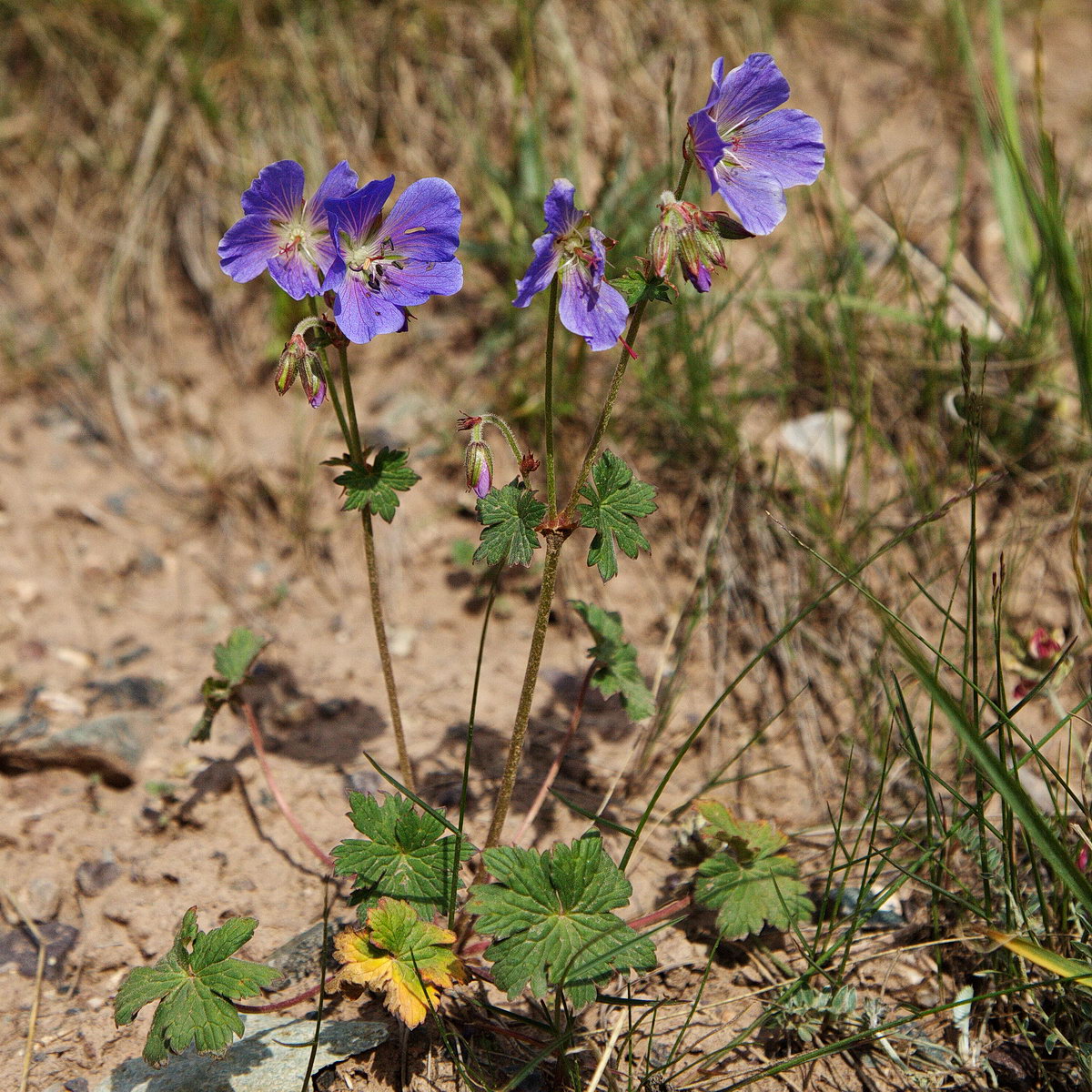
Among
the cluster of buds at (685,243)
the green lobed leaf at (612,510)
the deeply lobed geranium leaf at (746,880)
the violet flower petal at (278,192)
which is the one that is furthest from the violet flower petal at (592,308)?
the deeply lobed geranium leaf at (746,880)

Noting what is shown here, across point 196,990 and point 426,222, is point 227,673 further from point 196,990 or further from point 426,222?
point 426,222

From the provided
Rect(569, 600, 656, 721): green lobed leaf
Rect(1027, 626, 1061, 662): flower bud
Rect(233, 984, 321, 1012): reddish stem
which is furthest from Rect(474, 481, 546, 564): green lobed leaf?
Rect(1027, 626, 1061, 662): flower bud

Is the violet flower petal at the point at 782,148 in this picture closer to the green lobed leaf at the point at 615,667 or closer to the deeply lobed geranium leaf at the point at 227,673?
the green lobed leaf at the point at 615,667

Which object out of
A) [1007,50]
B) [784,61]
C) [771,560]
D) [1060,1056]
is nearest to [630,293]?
[771,560]

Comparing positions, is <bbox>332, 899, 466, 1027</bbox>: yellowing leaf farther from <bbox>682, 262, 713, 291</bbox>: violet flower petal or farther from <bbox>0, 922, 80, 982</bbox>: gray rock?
<bbox>682, 262, 713, 291</bbox>: violet flower petal

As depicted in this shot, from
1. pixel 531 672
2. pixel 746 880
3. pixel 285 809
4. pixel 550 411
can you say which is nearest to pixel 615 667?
pixel 531 672

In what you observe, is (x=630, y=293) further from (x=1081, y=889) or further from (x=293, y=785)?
(x=293, y=785)
